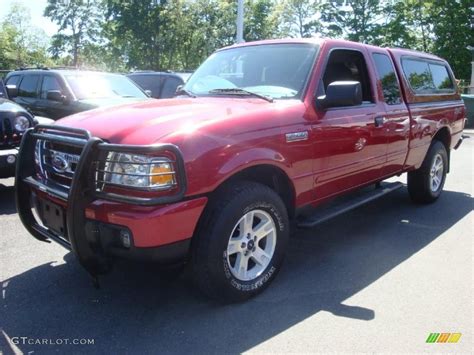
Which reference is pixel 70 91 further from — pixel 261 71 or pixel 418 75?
pixel 418 75

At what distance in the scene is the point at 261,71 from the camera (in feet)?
13.6

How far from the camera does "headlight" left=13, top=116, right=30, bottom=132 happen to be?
5695 mm

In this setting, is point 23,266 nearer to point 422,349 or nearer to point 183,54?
point 422,349

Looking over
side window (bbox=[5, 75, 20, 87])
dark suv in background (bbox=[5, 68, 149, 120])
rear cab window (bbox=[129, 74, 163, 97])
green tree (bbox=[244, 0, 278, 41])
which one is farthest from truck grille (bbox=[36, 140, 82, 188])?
green tree (bbox=[244, 0, 278, 41])

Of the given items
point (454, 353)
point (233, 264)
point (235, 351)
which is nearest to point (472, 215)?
point (454, 353)

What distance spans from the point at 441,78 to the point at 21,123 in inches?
220

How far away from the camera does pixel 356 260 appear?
13.8 ft

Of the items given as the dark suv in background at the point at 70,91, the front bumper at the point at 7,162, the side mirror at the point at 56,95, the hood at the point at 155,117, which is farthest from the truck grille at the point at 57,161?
the side mirror at the point at 56,95

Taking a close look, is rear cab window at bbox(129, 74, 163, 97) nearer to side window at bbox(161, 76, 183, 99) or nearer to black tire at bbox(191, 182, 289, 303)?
side window at bbox(161, 76, 183, 99)

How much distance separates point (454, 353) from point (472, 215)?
131 inches

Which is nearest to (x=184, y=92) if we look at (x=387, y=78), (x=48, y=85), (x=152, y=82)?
(x=387, y=78)

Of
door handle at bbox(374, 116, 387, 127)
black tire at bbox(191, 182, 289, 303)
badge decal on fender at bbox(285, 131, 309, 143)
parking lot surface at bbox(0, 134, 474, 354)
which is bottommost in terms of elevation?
parking lot surface at bbox(0, 134, 474, 354)

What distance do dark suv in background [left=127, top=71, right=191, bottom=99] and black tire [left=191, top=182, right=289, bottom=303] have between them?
766cm

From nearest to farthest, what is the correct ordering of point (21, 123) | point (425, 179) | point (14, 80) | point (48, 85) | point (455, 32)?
1. point (21, 123)
2. point (425, 179)
3. point (48, 85)
4. point (14, 80)
5. point (455, 32)
